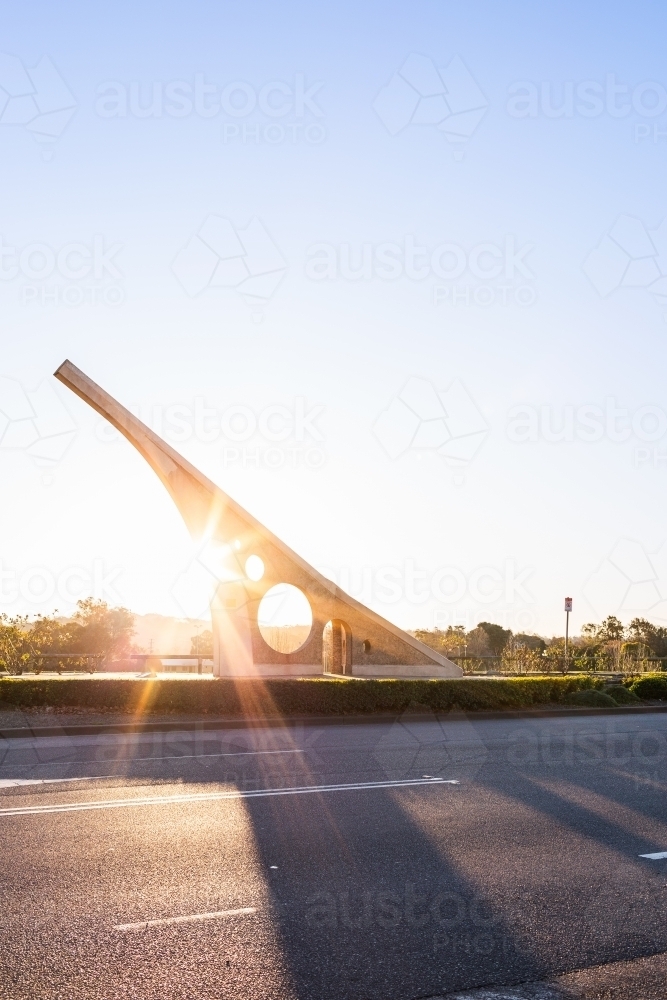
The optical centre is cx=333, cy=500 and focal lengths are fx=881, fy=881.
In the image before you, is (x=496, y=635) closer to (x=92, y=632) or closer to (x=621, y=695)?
(x=92, y=632)

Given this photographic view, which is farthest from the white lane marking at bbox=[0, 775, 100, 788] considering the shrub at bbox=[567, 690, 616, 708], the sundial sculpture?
the sundial sculpture

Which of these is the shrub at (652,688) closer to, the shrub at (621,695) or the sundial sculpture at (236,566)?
the shrub at (621,695)

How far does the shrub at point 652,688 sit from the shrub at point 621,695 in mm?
239

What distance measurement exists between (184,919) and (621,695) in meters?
18.5

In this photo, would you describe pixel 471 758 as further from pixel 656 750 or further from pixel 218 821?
pixel 218 821

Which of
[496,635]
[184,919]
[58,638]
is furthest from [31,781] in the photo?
[496,635]

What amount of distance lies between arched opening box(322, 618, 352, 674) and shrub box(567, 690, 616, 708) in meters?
11.0

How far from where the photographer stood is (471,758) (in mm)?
11594

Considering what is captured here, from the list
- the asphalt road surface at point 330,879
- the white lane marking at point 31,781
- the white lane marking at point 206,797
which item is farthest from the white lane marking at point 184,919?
the white lane marking at point 31,781

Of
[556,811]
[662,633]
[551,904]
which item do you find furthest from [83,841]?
[662,633]

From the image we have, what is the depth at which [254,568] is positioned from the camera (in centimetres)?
2989

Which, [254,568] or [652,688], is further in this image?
[254,568]

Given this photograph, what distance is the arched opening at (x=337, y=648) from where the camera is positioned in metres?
30.9

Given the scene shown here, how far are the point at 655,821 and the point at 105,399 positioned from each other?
977 inches
